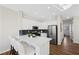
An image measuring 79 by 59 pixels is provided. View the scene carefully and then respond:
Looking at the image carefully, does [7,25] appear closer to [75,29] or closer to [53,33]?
[53,33]

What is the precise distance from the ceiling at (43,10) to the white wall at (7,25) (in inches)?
4.5

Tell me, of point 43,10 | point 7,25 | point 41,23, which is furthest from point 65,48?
point 7,25

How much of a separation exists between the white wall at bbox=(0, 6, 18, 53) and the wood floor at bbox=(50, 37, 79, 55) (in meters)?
0.71

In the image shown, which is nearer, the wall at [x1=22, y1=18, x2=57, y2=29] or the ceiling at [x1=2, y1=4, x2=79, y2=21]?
the ceiling at [x1=2, y1=4, x2=79, y2=21]

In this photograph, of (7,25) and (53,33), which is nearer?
(7,25)

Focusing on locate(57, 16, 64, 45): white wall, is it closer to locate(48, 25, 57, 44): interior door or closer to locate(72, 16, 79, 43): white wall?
locate(48, 25, 57, 44): interior door

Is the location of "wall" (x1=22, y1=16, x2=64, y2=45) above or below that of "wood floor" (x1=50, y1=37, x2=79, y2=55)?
above

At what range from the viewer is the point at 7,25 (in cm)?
135

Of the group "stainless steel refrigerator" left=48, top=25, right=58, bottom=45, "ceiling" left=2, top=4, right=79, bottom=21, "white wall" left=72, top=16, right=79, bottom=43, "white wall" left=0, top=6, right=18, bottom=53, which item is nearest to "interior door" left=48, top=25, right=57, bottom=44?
"stainless steel refrigerator" left=48, top=25, right=58, bottom=45

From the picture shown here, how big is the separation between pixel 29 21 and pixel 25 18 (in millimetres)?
84

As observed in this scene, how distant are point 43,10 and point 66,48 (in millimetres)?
765

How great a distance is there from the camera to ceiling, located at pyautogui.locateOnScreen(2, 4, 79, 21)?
1277 millimetres

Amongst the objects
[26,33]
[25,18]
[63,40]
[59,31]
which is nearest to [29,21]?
[25,18]
